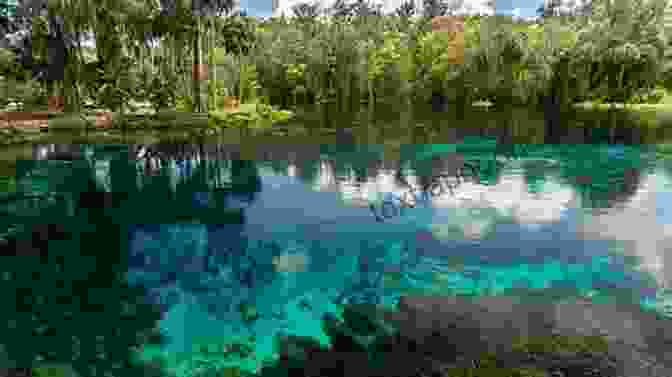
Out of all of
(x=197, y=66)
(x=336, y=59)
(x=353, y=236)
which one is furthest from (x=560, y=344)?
(x=336, y=59)

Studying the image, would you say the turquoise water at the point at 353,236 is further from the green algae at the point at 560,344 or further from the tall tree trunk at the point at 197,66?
the tall tree trunk at the point at 197,66

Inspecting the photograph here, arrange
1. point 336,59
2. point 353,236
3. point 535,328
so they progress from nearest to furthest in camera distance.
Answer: point 535,328 < point 353,236 < point 336,59

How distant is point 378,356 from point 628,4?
100 m

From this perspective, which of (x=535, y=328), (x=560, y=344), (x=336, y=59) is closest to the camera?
(x=560, y=344)

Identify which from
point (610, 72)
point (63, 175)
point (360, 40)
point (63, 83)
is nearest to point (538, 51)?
point (610, 72)

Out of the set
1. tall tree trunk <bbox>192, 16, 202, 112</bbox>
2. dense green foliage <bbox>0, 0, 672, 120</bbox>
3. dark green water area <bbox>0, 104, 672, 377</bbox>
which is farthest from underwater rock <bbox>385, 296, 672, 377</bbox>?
dense green foliage <bbox>0, 0, 672, 120</bbox>

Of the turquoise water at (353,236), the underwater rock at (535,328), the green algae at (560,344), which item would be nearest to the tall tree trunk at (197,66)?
the turquoise water at (353,236)

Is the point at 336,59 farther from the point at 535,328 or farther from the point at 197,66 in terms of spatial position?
the point at 535,328

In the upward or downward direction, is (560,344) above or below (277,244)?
below

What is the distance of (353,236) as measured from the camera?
17.2 meters

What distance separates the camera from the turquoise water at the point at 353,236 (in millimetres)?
11969

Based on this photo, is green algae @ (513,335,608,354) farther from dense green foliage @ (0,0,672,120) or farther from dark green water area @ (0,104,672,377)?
dense green foliage @ (0,0,672,120)

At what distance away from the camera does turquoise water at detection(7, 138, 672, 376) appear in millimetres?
11969

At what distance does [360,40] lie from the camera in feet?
336
